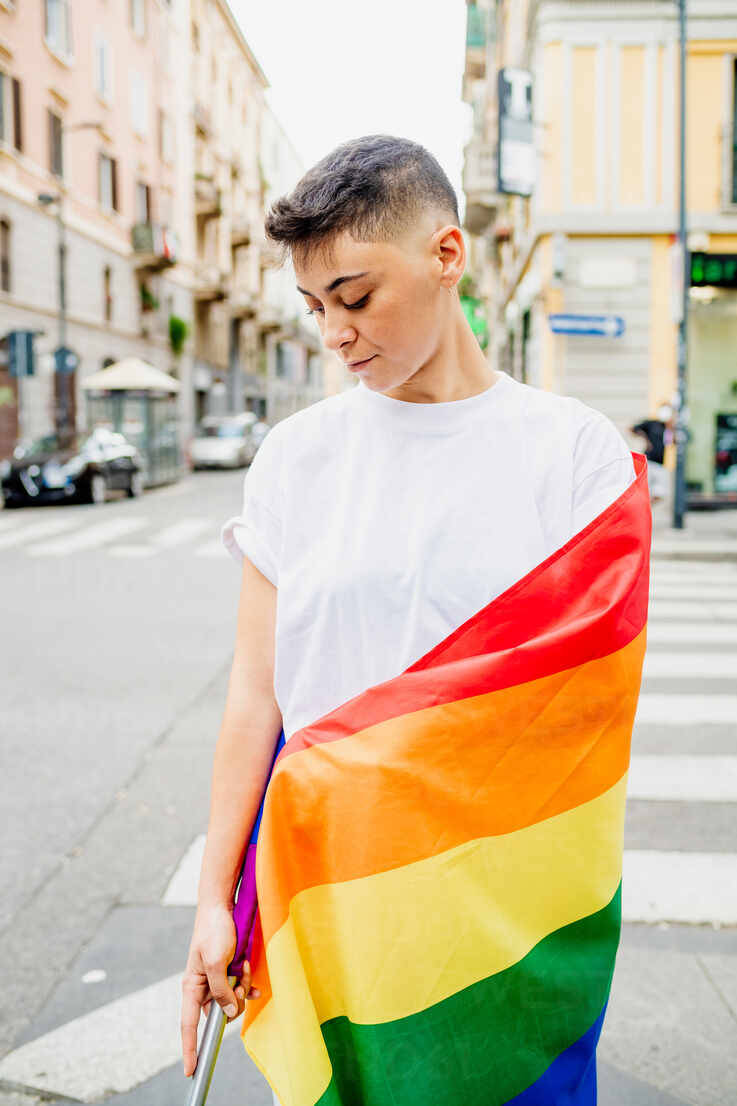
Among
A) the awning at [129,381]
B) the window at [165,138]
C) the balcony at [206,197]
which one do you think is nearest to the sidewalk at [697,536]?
the awning at [129,381]

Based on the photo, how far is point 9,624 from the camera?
28.6 ft

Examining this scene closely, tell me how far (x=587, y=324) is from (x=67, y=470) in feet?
32.8

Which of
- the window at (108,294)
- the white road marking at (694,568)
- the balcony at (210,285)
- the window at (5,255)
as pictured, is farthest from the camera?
the balcony at (210,285)

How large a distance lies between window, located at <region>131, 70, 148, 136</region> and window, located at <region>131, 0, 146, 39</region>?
1353mm

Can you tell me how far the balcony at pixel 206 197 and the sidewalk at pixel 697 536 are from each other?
29492 mm

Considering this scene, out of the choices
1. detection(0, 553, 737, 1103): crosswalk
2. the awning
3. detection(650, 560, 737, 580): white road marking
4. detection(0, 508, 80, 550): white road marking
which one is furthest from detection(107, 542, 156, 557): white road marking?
the awning

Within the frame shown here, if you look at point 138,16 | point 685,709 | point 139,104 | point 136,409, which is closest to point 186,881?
point 685,709

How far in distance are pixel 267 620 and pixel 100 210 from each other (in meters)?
33.4

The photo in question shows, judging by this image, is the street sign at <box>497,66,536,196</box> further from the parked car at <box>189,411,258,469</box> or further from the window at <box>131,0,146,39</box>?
the window at <box>131,0,146,39</box>

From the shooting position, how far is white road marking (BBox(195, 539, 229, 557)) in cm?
1337

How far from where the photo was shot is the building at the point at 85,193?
85.3 feet

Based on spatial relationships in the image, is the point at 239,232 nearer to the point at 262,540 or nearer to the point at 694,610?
the point at 694,610

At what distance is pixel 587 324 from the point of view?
54.7ft

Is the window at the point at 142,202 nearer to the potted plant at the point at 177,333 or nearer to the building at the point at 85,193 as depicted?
the building at the point at 85,193
